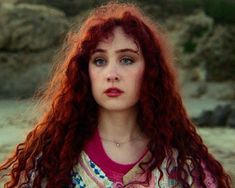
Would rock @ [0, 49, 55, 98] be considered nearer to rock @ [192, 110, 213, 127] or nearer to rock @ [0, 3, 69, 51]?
rock @ [0, 3, 69, 51]

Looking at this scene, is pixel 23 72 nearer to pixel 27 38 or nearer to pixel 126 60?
pixel 27 38

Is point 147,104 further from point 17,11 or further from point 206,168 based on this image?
point 17,11

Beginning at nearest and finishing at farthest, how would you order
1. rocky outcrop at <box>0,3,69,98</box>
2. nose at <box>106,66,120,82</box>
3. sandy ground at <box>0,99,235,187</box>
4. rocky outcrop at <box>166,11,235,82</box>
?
nose at <box>106,66,120,82</box> < sandy ground at <box>0,99,235,187</box> < rocky outcrop at <box>0,3,69,98</box> < rocky outcrop at <box>166,11,235,82</box>

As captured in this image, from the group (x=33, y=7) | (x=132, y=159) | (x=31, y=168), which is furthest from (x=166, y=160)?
(x=33, y=7)

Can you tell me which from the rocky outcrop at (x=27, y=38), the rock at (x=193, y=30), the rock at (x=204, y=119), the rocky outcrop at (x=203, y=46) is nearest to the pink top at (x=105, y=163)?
the rock at (x=204, y=119)

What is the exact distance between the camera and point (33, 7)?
26.1ft

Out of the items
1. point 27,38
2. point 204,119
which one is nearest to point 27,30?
point 27,38

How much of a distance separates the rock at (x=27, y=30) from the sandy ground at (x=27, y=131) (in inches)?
36.3

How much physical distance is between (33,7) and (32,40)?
18.9 inches

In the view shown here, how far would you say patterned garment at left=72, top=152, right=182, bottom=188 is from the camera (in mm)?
1991

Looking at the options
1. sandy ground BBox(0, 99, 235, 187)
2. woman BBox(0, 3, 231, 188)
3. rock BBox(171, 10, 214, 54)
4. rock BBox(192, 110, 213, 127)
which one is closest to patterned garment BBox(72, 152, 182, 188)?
woman BBox(0, 3, 231, 188)

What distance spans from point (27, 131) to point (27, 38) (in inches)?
103

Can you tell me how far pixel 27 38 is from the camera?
7637 millimetres

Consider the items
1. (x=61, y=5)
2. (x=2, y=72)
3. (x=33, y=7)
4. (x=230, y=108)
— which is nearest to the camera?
(x=230, y=108)
